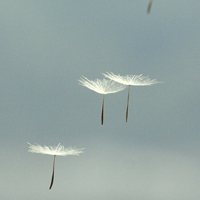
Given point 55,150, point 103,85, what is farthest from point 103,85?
point 55,150

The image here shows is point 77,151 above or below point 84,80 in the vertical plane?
below

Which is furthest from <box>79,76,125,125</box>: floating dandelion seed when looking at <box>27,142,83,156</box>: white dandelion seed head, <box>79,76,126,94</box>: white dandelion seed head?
<box>27,142,83,156</box>: white dandelion seed head

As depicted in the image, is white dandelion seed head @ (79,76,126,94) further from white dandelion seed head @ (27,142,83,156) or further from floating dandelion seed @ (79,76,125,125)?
white dandelion seed head @ (27,142,83,156)

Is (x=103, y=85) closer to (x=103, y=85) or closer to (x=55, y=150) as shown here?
(x=103, y=85)

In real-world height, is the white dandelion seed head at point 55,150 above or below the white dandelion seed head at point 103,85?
below

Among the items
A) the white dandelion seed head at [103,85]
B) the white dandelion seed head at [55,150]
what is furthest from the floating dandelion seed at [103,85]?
the white dandelion seed head at [55,150]

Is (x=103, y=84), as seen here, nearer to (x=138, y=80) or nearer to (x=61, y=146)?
(x=138, y=80)

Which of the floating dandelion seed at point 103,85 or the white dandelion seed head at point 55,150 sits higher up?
the floating dandelion seed at point 103,85

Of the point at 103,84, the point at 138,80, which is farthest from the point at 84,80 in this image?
the point at 138,80

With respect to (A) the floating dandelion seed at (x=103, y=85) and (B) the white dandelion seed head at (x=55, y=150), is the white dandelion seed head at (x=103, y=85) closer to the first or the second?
(A) the floating dandelion seed at (x=103, y=85)
